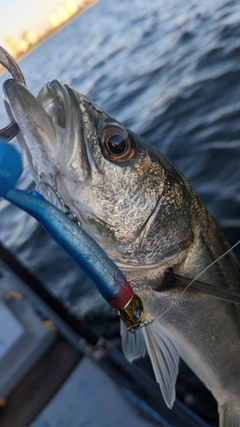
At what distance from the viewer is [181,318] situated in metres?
2.02

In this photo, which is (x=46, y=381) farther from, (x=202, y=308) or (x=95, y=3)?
(x=95, y=3)

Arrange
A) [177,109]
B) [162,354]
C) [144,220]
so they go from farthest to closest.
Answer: [177,109] → [162,354] → [144,220]

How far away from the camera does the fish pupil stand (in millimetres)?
1615

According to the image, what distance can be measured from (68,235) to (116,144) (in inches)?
24.1

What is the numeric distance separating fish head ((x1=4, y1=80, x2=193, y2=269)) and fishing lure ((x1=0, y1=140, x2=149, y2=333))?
0.38 metres

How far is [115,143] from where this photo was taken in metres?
1.62

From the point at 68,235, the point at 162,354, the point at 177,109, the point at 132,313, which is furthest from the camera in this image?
the point at 177,109

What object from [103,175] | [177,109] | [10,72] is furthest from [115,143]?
[177,109]

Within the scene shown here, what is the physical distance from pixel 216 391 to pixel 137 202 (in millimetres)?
1308

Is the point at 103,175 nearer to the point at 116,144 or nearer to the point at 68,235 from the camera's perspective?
the point at 116,144

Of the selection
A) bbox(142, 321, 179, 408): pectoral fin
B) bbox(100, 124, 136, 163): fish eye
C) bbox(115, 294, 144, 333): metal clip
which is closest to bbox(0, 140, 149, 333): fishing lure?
bbox(115, 294, 144, 333): metal clip

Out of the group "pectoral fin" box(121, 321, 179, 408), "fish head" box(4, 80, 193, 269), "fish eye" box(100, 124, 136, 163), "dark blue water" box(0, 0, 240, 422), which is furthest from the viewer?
"dark blue water" box(0, 0, 240, 422)

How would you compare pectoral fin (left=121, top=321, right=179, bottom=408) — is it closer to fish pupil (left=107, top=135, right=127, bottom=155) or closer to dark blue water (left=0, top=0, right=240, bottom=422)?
fish pupil (left=107, top=135, right=127, bottom=155)

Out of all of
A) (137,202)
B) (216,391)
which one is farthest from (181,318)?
(137,202)
